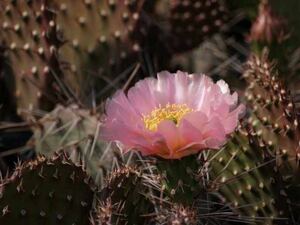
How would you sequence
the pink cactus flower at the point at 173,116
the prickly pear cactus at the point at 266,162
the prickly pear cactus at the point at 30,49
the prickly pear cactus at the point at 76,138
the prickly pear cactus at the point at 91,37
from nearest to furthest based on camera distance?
the pink cactus flower at the point at 173,116
the prickly pear cactus at the point at 266,162
the prickly pear cactus at the point at 76,138
the prickly pear cactus at the point at 30,49
the prickly pear cactus at the point at 91,37

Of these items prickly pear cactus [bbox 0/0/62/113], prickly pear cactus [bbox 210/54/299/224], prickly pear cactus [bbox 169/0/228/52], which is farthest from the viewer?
prickly pear cactus [bbox 169/0/228/52]

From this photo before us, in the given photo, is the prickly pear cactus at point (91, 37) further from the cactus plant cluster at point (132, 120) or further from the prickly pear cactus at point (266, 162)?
the prickly pear cactus at point (266, 162)

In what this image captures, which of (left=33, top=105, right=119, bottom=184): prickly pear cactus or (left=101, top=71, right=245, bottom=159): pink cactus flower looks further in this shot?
(left=33, top=105, right=119, bottom=184): prickly pear cactus

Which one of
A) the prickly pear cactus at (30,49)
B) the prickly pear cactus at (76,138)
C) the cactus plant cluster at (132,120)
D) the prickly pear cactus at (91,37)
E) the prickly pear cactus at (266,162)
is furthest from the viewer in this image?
the prickly pear cactus at (91,37)

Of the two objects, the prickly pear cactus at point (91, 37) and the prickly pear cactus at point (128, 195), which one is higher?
the prickly pear cactus at point (91, 37)

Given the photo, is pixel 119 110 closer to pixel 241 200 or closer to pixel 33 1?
pixel 241 200

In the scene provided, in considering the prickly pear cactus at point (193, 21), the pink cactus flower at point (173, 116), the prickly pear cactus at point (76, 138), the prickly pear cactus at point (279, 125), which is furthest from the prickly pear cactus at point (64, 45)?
the pink cactus flower at point (173, 116)

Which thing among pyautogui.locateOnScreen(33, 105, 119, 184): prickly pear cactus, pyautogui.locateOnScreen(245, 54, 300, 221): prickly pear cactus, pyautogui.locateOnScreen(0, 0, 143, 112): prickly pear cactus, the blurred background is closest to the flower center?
pyautogui.locateOnScreen(245, 54, 300, 221): prickly pear cactus

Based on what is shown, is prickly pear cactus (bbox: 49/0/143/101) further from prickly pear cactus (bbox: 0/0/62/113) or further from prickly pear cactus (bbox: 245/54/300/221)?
prickly pear cactus (bbox: 245/54/300/221)

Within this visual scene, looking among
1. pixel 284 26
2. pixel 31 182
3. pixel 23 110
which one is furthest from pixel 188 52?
pixel 31 182
